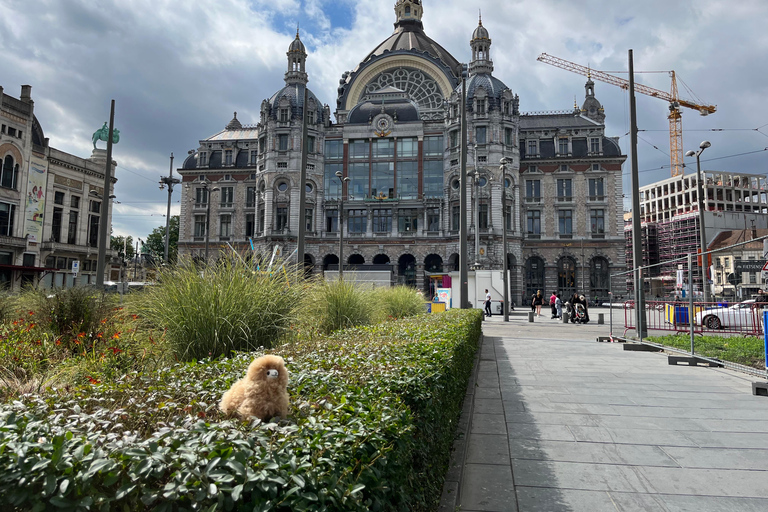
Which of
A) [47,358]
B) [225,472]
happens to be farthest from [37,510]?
[47,358]

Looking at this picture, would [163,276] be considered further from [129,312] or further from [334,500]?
[334,500]

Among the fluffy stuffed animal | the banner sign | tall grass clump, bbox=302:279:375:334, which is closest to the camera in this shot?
the fluffy stuffed animal

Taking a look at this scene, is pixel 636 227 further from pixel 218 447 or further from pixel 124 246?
pixel 124 246

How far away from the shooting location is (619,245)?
51844mm

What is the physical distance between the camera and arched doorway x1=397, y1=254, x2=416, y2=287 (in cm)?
5257

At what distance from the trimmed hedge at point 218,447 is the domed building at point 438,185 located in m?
47.2

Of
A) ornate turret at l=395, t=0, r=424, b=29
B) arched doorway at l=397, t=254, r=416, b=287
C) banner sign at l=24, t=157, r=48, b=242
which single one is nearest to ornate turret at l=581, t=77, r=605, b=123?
ornate turret at l=395, t=0, r=424, b=29

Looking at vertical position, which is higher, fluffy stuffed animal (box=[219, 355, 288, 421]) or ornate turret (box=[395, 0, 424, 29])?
ornate turret (box=[395, 0, 424, 29])

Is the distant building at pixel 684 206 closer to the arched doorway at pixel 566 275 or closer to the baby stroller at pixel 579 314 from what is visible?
the arched doorway at pixel 566 275

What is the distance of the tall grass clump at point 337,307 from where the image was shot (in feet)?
29.7

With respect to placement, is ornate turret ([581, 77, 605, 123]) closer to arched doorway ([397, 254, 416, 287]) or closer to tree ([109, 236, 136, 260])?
arched doorway ([397, 254, 416, 287])

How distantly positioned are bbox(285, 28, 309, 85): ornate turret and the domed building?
0.74ft

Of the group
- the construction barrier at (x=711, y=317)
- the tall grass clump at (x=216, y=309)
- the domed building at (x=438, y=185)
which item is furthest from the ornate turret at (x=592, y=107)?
the tall grass clump at (x=216, y=309)

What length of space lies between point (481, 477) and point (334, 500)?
291cm
